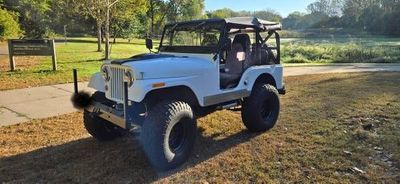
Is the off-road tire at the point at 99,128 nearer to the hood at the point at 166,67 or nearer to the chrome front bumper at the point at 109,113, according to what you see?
the chrome front bumper at the point at 109,113

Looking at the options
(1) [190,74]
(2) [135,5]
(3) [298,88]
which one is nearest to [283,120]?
(1) [190,74]

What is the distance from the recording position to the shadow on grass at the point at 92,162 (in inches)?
162

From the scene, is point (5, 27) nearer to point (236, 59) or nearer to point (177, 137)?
point (236, 59)

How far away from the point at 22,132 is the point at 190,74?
304 cm

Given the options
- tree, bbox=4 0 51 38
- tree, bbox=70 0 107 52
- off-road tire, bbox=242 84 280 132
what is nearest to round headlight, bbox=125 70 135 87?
off-road tire, bbox=242 84 280 132

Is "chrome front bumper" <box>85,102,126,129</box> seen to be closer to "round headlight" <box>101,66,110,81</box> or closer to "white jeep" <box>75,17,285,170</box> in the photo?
"white jeep" <box>75,17,285,170</box>

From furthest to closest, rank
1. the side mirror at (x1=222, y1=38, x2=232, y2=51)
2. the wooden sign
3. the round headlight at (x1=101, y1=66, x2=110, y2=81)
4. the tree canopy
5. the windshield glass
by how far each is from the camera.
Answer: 1. the tree canopy
2. the wooden sign
3. the windshield glass
4. the side mirror at (x1=222, y1=38, x2=232, y2=51)
5. the round headlight at (x1=101, y1=66, x2=110, y2=81)

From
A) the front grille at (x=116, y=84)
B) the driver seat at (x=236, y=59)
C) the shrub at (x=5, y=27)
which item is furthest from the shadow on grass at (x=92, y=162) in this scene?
the shrub at (x=5, y=27)

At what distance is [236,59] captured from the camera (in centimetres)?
575

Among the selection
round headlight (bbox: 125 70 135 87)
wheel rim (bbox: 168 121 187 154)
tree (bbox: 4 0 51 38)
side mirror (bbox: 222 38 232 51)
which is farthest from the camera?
tree (bbox: 4 0 51 38)

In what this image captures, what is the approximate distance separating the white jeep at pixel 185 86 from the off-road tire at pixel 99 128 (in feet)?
0.05


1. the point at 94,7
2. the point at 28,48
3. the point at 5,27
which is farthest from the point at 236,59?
the point at 5,27

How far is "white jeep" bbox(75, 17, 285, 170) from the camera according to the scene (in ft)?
13.5

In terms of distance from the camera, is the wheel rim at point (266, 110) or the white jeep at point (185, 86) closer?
the white jeep at point (185, 86)
